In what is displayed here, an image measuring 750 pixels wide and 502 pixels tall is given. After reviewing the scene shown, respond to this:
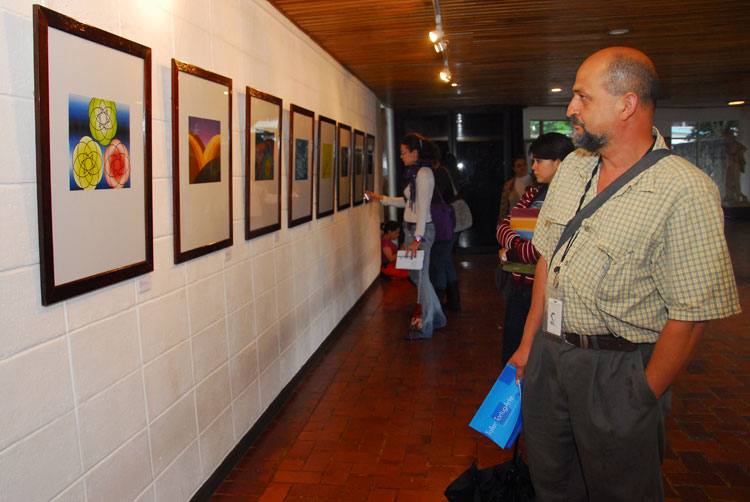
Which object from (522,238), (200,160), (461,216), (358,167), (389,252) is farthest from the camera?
(389,252)

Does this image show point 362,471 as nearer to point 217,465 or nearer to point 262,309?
point 217,465

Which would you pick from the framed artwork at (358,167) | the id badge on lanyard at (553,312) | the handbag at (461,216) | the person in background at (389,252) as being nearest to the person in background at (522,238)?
the id badge on lanyard at (553,312)

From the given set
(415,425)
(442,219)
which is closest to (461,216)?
(442,219)

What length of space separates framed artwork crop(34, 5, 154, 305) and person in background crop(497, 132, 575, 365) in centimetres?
158

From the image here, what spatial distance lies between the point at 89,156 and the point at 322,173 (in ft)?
10.7

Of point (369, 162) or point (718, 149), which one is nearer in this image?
point (369, 162)

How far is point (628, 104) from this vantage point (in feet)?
5.57

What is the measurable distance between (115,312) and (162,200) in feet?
1.74

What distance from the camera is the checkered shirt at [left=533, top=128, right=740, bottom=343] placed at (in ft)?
5.19

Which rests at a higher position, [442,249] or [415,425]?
[442,249]

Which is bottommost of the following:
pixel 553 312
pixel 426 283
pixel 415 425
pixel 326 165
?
pixel 415 425

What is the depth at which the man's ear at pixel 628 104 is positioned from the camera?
5.55ft

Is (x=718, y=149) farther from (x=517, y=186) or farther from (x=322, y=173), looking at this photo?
(x=322, y=173)

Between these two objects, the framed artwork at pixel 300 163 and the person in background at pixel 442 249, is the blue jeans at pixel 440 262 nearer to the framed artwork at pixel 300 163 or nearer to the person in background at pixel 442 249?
the person in background at pixel 442 249
